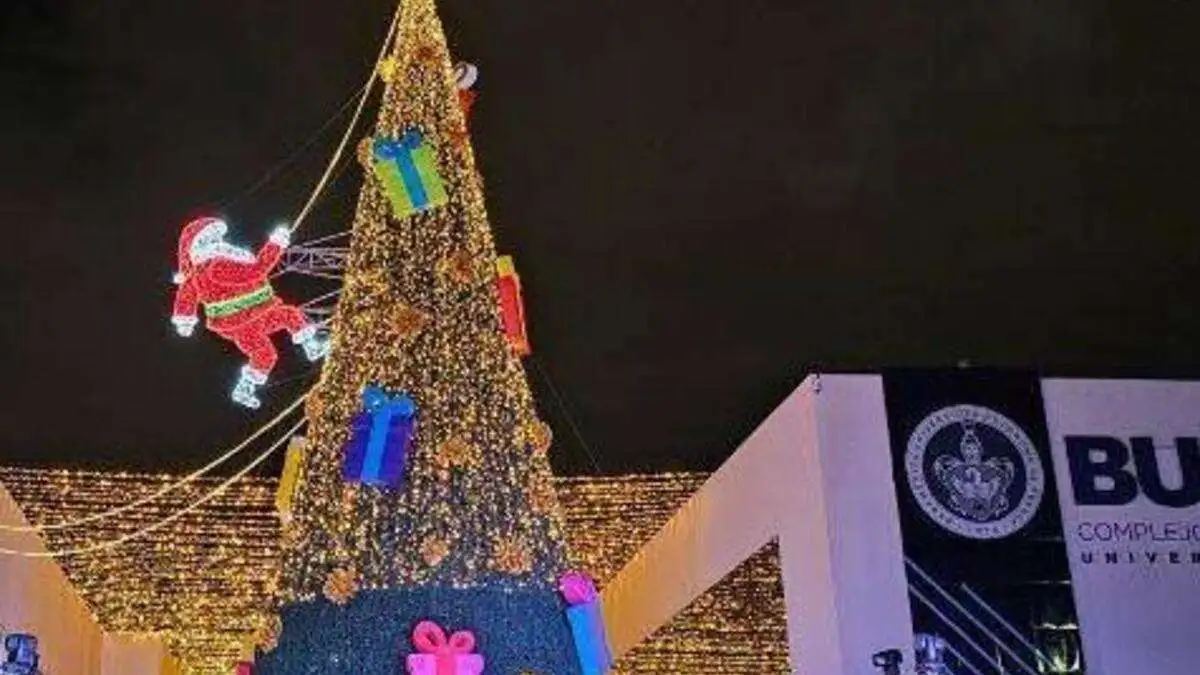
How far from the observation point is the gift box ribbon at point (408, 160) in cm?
889

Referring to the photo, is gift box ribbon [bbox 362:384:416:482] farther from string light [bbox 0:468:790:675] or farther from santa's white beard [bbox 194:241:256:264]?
string light [bbox 0:468:790:675]

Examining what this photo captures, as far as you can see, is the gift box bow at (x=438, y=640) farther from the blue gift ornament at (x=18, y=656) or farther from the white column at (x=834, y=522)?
the blue gift ornament at (x=18, y=656)

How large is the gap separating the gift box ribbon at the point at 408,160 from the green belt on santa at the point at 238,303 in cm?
97

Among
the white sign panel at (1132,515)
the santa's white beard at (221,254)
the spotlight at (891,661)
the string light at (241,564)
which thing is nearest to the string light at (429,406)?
the santa's white beard at (221,254)

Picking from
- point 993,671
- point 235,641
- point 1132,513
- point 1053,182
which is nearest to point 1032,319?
point 1053,182

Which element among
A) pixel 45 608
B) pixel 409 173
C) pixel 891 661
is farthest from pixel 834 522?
pixel 45 608

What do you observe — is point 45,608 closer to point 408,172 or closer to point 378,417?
point 378,417

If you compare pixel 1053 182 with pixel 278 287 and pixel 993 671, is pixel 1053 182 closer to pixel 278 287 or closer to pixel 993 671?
pixel 993 671

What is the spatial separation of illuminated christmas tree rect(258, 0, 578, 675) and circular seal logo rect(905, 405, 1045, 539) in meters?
2.21

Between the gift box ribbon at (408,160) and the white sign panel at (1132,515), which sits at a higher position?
the gift box ribbon at (408,160)

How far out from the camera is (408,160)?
8898 millimetres

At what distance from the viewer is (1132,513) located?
9.38 m

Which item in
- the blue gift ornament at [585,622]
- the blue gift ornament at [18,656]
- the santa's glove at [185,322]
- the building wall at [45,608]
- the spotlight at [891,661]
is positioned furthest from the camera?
the building wall at [45,608]

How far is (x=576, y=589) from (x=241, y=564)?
473cm
